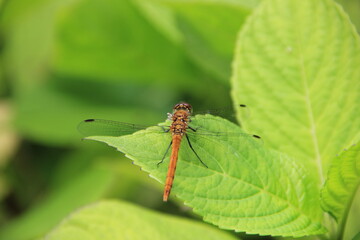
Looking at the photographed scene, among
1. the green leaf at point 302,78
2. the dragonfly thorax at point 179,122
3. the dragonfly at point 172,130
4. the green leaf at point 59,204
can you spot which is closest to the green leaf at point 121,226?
the dragonfly at point 172,130

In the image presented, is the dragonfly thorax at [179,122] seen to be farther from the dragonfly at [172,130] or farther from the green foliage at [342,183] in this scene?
the green foliage at [342,183]

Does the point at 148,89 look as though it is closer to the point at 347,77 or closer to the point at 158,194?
the point at 158,194

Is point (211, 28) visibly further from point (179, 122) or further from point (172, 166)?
point (172, 166)

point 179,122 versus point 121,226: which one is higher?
point 179,122

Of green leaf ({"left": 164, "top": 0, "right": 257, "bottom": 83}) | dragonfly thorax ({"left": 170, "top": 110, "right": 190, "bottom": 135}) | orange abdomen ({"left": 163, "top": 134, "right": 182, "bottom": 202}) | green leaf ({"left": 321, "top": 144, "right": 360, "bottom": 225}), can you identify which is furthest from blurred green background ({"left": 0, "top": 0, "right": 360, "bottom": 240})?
green leaf ({"left": 321, "top": 144, "right": 360, "bottom": 225})

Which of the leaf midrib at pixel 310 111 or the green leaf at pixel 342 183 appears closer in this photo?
the green leaf at pixel 342 183

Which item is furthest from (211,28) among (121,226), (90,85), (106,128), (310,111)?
(90,85)
